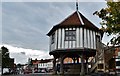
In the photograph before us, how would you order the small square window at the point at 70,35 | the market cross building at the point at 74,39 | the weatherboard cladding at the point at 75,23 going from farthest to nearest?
the weatherboard cladding at the point at 75,23
the small square window at the point at 70,35
the market cross building at the point at 74,39

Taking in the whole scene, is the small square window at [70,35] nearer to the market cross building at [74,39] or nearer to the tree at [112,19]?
the market cross building at [74,39]

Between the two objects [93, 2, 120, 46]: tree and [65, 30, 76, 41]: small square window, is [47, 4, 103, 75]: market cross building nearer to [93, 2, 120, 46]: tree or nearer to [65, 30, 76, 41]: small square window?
[65, 30, 76, 41]: small square window

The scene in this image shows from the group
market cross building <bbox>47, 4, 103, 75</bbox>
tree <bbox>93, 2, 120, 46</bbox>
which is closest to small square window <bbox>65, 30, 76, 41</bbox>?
market cross building <bbox>47, 4, 103, 75</bbox>

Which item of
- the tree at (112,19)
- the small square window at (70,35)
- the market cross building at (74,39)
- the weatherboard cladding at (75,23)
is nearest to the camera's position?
the tree at (112,19)

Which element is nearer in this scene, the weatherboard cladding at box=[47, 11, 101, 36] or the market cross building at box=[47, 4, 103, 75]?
the market cross building at box=[47, 4, 103, 75]

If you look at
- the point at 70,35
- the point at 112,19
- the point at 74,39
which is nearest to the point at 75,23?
the point at 70,35

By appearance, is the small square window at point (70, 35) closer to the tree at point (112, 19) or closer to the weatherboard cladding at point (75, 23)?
the weatherboard cladding at point (75, 23)

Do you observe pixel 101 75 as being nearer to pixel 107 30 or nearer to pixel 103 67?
pixel 103 67

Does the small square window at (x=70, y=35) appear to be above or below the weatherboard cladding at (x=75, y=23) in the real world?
below

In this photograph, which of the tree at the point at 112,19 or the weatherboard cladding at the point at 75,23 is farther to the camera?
the weatherboard cladding at the point at 75,23

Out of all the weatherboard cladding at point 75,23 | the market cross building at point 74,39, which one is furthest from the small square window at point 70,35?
the weatherboard cladding at point 75,23

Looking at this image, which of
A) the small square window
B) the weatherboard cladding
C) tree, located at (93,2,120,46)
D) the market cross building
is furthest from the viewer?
the weatherboard cladding

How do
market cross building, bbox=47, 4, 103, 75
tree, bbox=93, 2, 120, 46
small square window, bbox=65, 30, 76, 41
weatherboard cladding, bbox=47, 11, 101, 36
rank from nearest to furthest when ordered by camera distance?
1. tree, bbox=93, 2, 120, 46
2. market cross building, bbox=47, 4, 103, 75
3. small square window, bbox=65, 30, 76, 41
4. weatherboard cladding, bbox=47, 11, 101, 36

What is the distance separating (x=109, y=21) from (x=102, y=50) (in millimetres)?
11337
